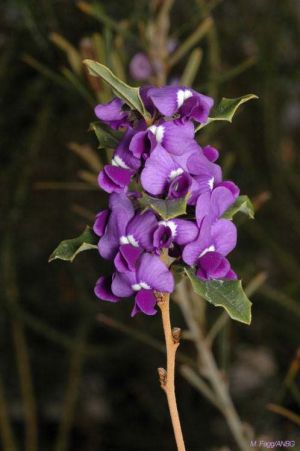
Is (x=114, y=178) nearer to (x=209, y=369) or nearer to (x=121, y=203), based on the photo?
(x=121, y=203)

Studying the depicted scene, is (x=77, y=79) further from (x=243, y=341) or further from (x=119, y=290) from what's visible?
(x=243, y=341)

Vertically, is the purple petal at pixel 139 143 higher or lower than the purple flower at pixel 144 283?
higher

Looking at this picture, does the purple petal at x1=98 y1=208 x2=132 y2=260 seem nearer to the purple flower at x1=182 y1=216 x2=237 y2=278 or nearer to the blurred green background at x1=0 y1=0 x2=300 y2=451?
the purple flower at x1=182 y1=216 x2=237 y2=278

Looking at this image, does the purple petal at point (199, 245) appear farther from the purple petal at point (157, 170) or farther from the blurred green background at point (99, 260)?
the blurred green background at point (99, 260)

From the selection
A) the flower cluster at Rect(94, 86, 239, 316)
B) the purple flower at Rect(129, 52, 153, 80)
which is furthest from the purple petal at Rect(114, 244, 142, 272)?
the purple flower at Rect(129, 52, 153, 80)

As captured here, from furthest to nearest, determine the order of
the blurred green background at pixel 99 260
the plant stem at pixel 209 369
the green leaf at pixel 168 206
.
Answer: the blurred green background at pixel 99 260, the plant stem at pixel 209 369, the green leaf at pixel 168 206

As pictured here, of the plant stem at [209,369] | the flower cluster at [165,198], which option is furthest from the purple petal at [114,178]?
the plant stem at [209,369]

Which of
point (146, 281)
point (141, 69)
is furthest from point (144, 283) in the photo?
point (141, 69)
